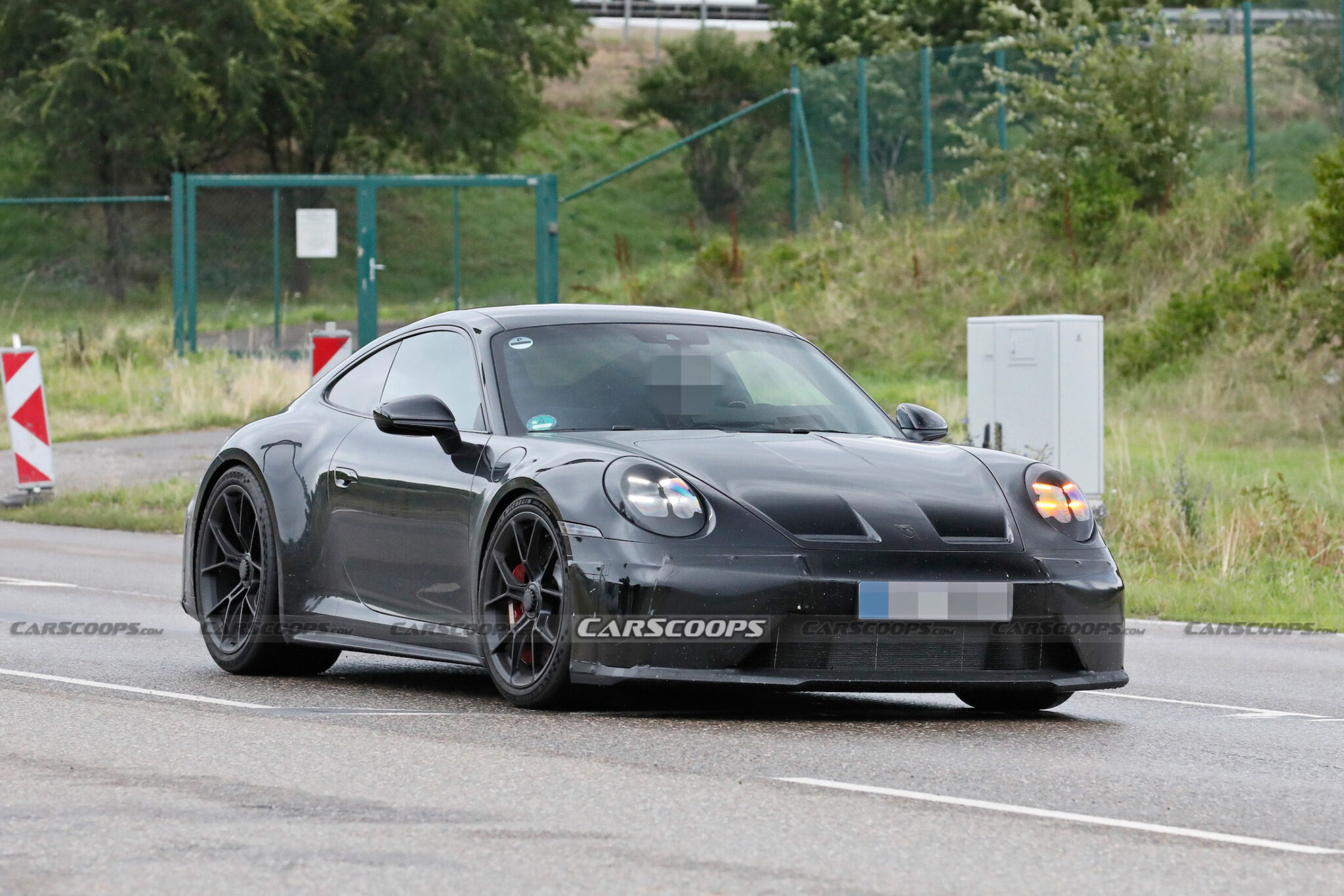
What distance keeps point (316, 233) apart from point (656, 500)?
24.0 metres

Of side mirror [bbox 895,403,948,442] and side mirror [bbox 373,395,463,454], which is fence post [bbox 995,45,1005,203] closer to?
side mirror [bbox 895,403,948,442]

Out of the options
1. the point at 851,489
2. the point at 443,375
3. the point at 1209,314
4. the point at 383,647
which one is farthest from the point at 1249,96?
the point at 851,489

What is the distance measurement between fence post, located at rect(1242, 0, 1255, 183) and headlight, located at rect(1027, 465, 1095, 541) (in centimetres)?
2129

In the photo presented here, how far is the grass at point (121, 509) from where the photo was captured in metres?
18.3

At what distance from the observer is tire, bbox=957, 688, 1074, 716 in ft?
26.5

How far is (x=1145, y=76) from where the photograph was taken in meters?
28.5

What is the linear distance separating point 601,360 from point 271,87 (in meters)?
43.8

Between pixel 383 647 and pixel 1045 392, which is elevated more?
pixel 1045 392

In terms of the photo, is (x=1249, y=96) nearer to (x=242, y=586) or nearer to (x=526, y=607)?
(x=242, y=586)

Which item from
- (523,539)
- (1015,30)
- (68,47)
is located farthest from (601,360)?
(68,47)

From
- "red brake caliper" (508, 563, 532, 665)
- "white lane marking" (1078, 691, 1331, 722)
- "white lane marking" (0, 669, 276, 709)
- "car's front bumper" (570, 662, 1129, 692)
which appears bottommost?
"white lane marking" (1078, 691, 1331, 722)

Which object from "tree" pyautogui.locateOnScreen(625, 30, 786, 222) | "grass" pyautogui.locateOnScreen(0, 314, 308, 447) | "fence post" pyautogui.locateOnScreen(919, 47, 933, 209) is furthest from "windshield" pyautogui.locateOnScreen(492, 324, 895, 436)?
"tree" pyautogui.locateOnScreen(625, 30, 786, 222)

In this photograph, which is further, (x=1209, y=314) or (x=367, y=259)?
(x=367, y=259)

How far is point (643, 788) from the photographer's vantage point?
20.4ft
